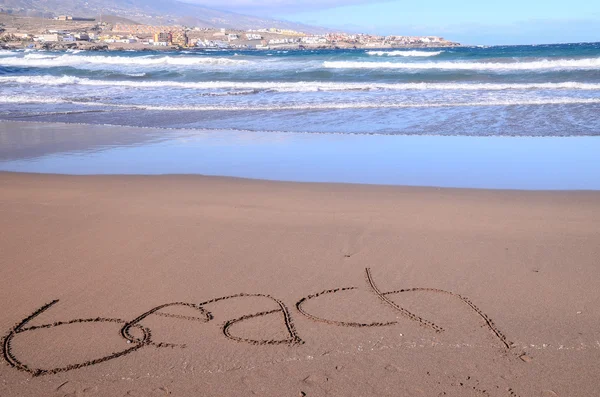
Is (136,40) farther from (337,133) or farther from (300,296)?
(300,296)

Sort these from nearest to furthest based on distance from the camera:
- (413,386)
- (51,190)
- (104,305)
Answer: (413,386)
(104,305)
(51,190)

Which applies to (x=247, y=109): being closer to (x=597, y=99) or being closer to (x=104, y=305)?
(x=597, y=99)

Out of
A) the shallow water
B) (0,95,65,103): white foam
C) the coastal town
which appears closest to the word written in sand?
the shallow water

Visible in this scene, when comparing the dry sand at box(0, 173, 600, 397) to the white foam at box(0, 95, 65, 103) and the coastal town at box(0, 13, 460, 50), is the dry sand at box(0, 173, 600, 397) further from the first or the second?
the coastal town at box(0, 13, 460, 50)

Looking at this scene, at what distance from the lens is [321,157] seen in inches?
354

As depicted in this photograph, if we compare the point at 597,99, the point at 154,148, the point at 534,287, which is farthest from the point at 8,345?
the point at 597,99

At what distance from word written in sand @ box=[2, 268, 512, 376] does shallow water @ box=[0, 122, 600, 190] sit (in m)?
3.64

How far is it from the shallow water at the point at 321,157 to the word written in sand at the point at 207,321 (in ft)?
11.9

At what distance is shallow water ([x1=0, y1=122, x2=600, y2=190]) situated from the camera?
7.67m

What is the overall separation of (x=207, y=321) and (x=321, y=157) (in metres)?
5.66

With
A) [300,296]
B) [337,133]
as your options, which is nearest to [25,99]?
[337,133]

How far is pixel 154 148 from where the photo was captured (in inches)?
391

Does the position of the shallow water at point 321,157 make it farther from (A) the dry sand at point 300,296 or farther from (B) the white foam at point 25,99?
(B) the white foam at point 25,99

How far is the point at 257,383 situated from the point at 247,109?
1285 cm
